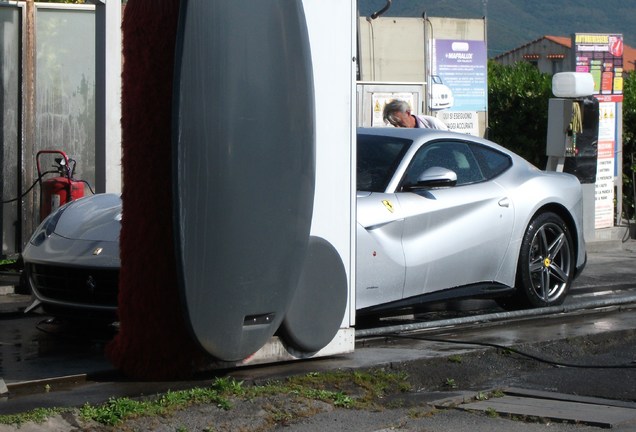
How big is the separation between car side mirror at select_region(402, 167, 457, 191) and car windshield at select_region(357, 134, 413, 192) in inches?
7.0

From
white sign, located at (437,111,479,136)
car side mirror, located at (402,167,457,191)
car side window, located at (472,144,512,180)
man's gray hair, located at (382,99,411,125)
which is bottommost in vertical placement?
car side mirror, located at (402,167,457,191)

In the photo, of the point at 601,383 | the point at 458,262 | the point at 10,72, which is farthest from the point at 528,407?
the point at 10,72

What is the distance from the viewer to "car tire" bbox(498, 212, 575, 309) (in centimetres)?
858

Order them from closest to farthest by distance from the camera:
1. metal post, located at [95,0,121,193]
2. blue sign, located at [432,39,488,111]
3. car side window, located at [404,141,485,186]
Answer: car side window, located at [404,141,485,186] → metal post, located at [95,0,121,193] → blue sign, located at [432,39,488,111]

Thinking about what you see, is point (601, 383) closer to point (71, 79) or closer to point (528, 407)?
point (528, 407)

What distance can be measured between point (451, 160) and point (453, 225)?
666 millimetres

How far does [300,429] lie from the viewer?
208 inches

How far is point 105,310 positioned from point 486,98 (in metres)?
11.3

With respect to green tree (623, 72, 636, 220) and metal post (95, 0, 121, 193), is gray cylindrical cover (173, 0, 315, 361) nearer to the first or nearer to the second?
metal post (95, 0, 121, 193)

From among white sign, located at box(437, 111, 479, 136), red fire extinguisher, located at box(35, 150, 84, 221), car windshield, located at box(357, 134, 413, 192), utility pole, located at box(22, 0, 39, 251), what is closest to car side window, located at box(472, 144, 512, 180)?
car windshield, located at box(357, 134, 413, 192)


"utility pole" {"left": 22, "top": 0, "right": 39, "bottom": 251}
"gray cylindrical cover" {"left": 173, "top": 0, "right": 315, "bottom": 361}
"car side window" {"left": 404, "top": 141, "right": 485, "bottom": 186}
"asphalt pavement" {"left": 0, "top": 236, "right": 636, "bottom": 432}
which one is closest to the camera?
"asphalt pavement" {"left": 0, "top": 236, "right": 636, "bottom": 432}

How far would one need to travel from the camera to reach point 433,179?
7.80 meters

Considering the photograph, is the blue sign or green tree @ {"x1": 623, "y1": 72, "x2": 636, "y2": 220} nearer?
green tree @ {"x1": 623, "y1": 72, "x2": 636, "y2": 220}

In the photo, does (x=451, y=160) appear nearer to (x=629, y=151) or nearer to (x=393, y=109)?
(x=393, y=109)
